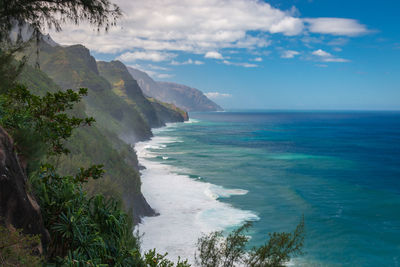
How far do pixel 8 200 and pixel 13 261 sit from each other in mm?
1942

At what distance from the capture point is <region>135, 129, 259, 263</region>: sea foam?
29.5 m

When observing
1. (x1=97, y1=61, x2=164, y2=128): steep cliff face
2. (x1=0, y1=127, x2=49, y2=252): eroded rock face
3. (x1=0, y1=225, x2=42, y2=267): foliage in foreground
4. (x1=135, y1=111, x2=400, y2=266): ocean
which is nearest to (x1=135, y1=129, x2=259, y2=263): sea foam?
(x1=135, y1=111, x2=400, y2=266): ocean

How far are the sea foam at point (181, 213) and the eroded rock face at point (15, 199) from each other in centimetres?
1932

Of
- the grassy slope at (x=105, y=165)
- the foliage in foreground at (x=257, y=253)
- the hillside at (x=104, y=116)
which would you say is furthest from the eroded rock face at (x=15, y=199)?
the grassy slope at (x=105, y=165)

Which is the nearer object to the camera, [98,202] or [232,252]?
[98,202]

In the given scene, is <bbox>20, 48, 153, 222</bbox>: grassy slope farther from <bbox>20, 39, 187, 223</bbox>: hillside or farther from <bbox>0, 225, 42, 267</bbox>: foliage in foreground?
<bbox>0, 225, 42, 267</bbox>: foliage in foreground

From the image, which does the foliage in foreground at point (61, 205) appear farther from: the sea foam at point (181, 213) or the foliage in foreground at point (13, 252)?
the sea foam at point (181, 213)

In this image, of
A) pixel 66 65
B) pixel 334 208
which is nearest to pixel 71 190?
pixel 334 208

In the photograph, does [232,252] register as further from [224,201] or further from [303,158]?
[303,158]

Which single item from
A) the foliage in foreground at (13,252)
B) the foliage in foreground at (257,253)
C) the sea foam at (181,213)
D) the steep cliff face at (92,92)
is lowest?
the sea foam at (181,213)

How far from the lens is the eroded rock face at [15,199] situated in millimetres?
7738

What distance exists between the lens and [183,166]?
205ft

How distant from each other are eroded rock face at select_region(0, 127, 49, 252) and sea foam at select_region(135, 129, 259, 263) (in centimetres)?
1932

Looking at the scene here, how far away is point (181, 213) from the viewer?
3703cm
